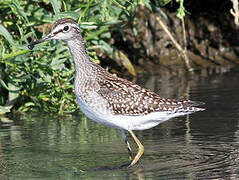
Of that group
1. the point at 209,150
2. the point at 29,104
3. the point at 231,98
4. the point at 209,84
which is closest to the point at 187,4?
the point at 209,84

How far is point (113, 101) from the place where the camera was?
8.75m

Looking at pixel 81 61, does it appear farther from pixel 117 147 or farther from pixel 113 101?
pixel 117 147

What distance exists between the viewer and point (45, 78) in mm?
10703

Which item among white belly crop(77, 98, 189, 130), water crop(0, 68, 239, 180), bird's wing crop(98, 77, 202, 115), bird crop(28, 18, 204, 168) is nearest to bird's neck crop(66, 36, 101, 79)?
bird crop(28, 18, 204, 168)

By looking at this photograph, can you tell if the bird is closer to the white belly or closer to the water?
the white belly

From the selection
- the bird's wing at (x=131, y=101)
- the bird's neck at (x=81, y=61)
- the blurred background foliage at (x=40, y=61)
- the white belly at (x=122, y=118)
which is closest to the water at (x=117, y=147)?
the blurred background foliage at (x=40, y=61)

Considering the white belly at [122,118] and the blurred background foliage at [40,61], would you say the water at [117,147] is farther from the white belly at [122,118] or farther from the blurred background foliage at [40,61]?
the white belly at [122,118]

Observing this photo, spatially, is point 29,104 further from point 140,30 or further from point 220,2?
point 220,2

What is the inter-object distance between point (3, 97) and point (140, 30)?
534cm

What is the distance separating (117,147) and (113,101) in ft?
3.45

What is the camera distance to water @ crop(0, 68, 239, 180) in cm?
805

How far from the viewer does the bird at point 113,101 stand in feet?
28.5

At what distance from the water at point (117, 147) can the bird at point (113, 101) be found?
1.55 feet

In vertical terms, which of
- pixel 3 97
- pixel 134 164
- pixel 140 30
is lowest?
pixel 134 164
